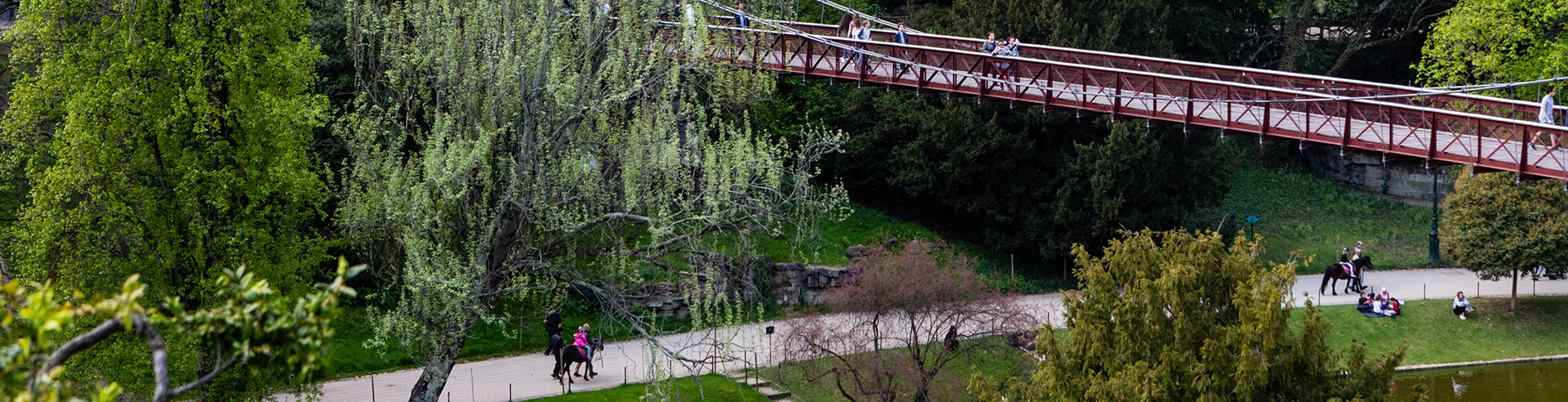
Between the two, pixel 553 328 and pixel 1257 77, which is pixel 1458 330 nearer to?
pixel 1257 77

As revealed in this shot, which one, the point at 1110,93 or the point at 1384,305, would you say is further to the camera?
the point at 1384,305

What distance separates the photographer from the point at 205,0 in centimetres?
1641

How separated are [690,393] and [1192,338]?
1025 cm

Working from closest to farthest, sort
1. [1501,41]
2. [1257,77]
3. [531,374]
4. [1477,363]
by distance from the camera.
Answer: [531,374]
[1257,77]
[1477,363]
[1501,41]

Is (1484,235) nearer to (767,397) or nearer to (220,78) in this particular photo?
(767,397)

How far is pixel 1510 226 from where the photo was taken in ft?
94.8

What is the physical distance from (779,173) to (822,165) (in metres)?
17.0

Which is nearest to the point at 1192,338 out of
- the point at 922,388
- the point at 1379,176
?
the point at 922,388

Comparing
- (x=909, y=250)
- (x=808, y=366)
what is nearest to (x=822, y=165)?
(x=909, y=250)

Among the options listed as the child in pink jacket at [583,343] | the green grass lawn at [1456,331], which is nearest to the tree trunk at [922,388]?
the child in pink jacket at [583,343]

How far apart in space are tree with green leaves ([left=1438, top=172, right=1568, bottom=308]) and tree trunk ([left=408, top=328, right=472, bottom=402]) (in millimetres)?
22805

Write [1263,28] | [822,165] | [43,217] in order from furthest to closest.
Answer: [1263,28]
[822,165]
[43,217]

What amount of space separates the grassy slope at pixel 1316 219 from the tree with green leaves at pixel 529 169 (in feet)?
63.3

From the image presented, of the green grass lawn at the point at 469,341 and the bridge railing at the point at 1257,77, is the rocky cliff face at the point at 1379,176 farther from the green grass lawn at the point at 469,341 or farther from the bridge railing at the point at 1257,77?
the green grass lawn at the point at 469,341
